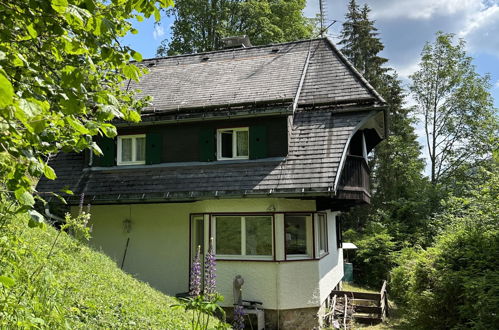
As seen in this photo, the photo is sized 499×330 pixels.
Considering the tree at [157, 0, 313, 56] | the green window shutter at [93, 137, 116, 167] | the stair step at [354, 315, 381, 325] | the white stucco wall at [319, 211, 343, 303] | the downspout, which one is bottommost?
the stair step at [354, 315, 381, 325]

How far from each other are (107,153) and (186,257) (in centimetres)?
427

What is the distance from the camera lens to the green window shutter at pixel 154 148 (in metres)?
12.9

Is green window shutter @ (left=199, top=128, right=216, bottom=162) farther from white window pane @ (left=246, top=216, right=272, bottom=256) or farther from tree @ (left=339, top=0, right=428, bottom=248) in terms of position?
tree @ (left=339, top=0, right=428, bottom=248)

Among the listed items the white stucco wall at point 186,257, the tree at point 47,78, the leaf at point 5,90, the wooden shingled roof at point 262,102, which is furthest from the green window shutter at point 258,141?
the leaf at point 5,90

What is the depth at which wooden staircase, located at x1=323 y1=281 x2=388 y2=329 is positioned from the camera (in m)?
12.5

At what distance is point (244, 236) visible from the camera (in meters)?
11.6

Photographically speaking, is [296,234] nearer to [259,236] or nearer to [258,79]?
[259,236]

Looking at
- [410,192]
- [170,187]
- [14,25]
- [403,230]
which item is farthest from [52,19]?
[410,192]

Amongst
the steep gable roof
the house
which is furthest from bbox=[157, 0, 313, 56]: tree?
the house

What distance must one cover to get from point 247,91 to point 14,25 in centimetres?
1069

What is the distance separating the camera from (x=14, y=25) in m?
2.76

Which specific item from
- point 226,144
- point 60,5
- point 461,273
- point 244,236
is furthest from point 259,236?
point 60,5

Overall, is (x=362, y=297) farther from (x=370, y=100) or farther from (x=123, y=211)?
(x=123, y=211)

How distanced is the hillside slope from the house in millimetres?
3587
